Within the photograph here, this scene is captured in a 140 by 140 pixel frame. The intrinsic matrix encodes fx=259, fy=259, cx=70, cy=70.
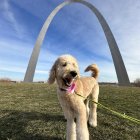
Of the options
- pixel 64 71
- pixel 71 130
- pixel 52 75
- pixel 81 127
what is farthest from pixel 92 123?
pixel 64 71

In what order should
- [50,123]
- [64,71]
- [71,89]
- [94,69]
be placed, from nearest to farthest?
1. [64,71]
2. [71,89]
3. [50,123]
4. [94,69]

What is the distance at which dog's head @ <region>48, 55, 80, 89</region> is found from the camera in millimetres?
5215

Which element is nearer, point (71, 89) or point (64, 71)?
point (64, 71)

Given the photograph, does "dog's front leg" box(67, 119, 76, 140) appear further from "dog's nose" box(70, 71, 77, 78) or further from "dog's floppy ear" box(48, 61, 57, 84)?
"dog's nose" box(70, 71, 77, 78)

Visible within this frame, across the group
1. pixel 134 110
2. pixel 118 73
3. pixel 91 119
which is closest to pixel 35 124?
pixel 91 119

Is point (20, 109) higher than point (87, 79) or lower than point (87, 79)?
lower

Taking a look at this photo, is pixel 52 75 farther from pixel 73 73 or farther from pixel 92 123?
pixel 92 123

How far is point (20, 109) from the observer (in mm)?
9273

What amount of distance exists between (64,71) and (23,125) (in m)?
2.91

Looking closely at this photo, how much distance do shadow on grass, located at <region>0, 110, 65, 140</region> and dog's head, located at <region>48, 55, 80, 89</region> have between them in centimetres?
168

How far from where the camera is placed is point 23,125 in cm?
746

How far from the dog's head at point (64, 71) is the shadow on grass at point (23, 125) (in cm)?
168

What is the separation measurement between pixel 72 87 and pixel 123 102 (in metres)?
4.93

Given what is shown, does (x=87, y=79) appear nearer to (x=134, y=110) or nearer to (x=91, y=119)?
(x=91, y=119)
